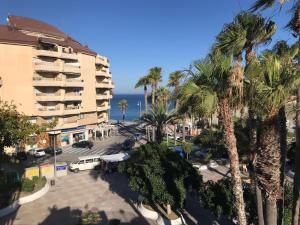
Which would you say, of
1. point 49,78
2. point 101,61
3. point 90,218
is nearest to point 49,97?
point 49,78

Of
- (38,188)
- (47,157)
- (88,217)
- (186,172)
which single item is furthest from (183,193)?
(47,157)

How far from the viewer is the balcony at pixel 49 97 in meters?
49.7

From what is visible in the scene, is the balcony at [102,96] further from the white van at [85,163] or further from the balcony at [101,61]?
the white van at [85,163]

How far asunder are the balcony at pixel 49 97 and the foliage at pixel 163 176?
110ft

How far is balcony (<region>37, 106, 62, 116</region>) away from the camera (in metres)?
49.8

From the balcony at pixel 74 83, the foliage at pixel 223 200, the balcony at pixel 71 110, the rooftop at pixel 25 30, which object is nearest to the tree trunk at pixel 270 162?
the foliage at pixel 223 200

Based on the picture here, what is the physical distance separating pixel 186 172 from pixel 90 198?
11.2 metres

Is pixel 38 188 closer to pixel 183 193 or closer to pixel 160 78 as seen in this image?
pixel 183 193

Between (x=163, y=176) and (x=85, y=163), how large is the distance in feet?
64.8

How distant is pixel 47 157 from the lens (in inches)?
1756

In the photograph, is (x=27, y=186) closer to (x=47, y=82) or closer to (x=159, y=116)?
(x=159, y=116)

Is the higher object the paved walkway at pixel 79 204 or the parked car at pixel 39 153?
the parked car at pixel 39 153

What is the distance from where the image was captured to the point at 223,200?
16.8 m

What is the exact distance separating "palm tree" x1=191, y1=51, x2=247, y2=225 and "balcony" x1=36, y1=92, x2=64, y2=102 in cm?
4430
